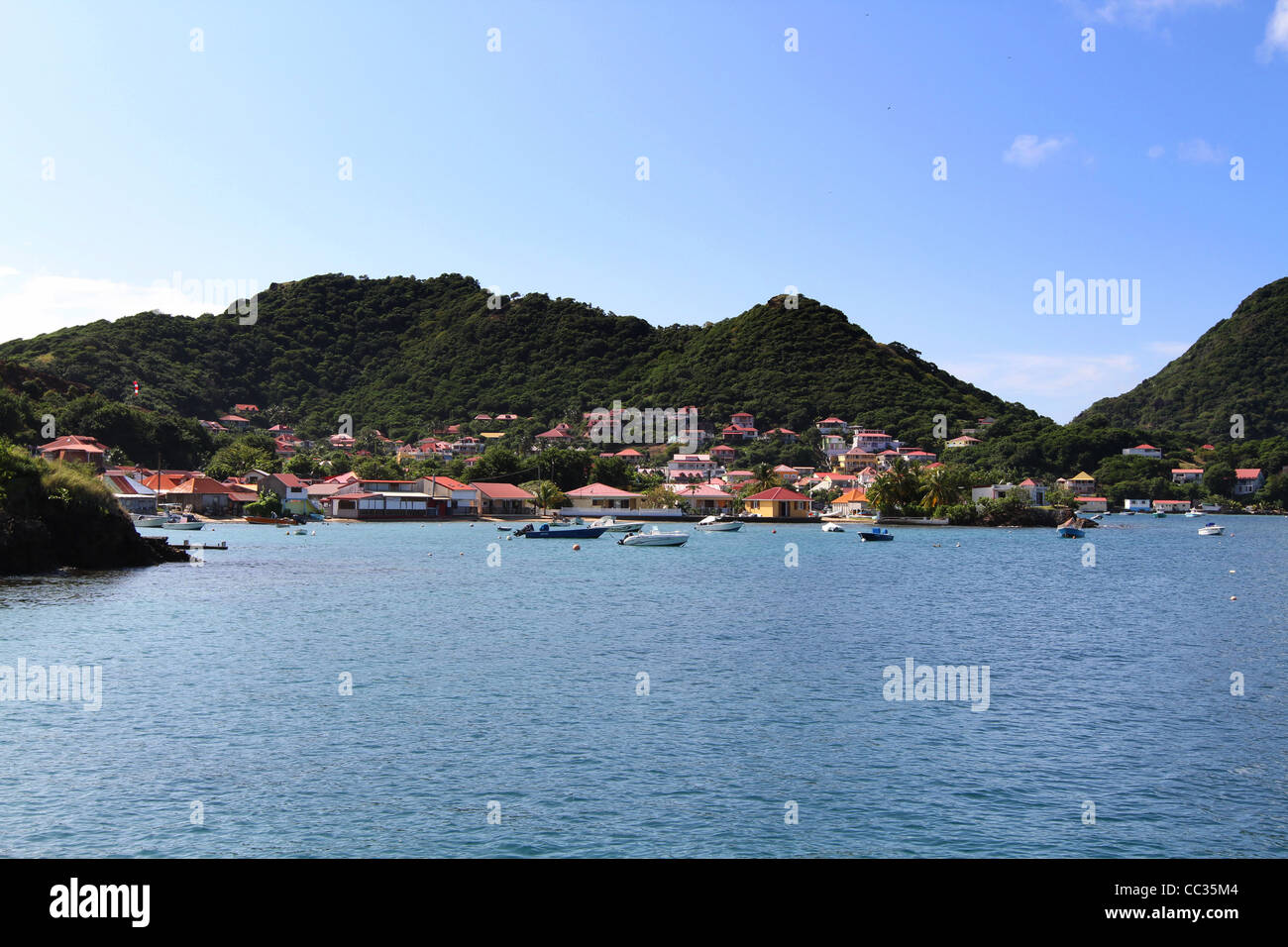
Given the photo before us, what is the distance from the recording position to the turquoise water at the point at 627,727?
42.1 ft

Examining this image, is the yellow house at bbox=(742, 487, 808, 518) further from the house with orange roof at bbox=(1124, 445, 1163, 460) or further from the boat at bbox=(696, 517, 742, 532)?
the house with orange roof at bbox=(1124, 445, 1163, 460)

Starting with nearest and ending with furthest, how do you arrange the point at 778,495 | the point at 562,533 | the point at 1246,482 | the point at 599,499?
the point at 562,533 → the point at 599,499 → the point at 778,495 → the point at 1246,482

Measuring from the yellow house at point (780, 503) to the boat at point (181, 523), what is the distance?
64.9 m

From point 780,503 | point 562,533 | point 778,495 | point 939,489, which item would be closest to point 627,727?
point 562,533

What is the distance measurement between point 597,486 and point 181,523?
4987cm

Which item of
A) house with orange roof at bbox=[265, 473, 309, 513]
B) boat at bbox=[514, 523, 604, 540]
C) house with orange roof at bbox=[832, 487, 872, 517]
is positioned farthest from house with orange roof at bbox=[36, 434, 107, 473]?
house with orange roof at bbox=[832, 487, 872, 517]

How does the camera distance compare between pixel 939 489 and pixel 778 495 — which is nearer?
pixel 939 489

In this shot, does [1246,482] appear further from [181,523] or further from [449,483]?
[181,523]

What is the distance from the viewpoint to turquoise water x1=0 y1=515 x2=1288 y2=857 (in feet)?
42.1

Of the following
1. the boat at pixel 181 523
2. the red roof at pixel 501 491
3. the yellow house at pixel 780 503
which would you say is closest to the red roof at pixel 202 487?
the boat at pixel 181 523

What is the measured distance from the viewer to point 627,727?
59.9 feet

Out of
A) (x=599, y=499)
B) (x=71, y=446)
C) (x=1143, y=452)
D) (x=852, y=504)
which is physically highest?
(x=71, y=446)
